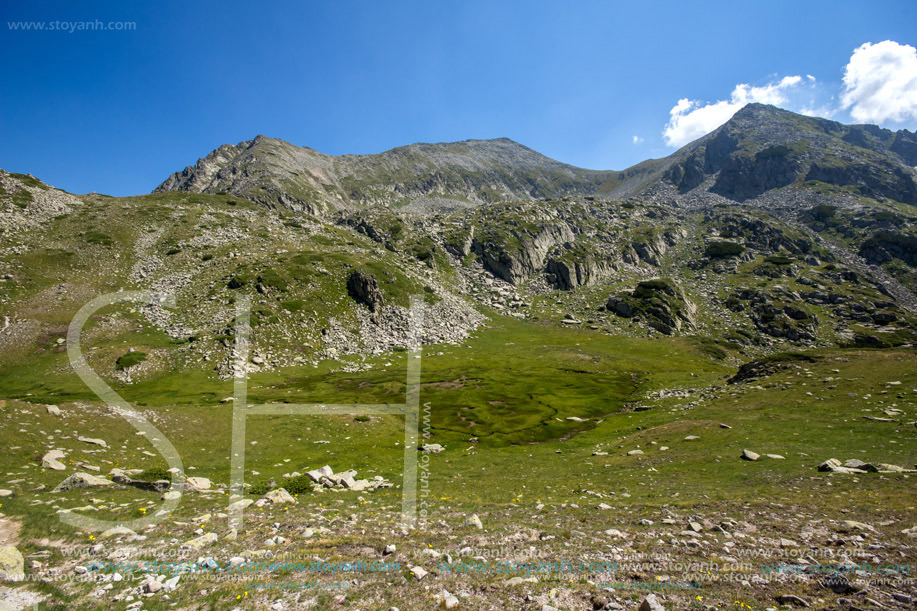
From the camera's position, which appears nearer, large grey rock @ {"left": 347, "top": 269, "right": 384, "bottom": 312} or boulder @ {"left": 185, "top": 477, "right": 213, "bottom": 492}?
boulder @ {"left": 185, "top": 477, "right": 213, "bottom": 492}

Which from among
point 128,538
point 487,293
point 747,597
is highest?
point 487,293

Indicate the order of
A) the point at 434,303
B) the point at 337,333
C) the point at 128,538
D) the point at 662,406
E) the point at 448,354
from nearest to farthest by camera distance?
the point at 128,538
the point at 662,406
the point at 337,333
the point at 448,354
the point at 434,303

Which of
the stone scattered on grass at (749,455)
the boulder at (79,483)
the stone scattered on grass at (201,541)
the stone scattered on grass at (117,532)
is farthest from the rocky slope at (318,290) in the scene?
the stone scattered on grass at (749,455)

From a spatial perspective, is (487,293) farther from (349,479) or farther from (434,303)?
(349,479)

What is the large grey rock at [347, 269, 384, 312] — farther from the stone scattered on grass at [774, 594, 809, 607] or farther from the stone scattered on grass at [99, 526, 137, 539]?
the stone scattered on grass at [774, 594, 809, 607]

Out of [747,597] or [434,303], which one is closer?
[747,597]

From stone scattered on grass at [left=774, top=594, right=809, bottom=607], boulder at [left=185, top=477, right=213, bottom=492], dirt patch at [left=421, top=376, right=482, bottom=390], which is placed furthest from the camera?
dirt patch at [left=421, top=376, right=482, bottom=390]

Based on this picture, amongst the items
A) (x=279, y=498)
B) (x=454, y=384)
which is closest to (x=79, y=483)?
(x=279, y=498)

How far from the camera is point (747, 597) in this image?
942cm

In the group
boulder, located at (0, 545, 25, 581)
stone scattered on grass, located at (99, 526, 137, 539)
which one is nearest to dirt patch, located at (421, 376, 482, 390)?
stone scattered on grass, located at (99, 526, 137, 539)

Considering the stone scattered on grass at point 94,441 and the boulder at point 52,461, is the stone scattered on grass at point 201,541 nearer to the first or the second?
the boulder at point 52,461

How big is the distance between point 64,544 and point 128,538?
159cm

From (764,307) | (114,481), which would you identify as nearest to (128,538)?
(114,481)

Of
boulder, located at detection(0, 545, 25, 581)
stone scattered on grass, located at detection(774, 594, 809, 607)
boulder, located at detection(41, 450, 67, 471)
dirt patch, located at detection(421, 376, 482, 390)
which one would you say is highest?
stone scattered on grass, located at detection(774, 594, 809, 607)
